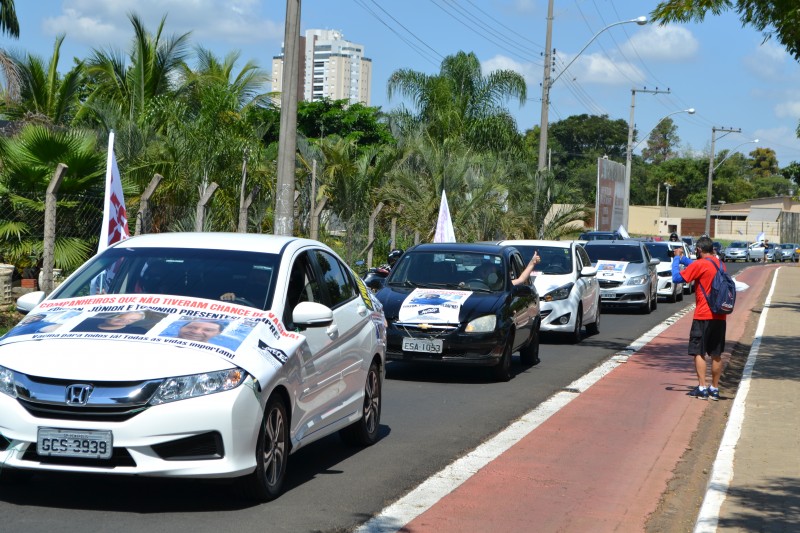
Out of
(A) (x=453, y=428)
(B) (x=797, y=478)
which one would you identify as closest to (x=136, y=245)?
(A) (x=453, y=428)

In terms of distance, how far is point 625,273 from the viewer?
Result: 27.0 meters

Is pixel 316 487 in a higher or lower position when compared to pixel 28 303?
lower

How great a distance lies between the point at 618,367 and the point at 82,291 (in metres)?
9.86

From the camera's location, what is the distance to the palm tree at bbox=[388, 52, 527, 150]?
44.2 meters

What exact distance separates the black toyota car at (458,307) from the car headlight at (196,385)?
21.6 feet

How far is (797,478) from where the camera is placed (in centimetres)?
834

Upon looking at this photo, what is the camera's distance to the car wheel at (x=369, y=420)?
8938 mm

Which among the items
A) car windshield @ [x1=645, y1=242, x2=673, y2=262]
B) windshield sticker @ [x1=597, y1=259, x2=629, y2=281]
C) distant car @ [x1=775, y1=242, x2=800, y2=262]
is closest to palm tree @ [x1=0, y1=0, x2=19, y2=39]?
windshield sticker @ [x1=597, y1=259, x2=629, y2=281]

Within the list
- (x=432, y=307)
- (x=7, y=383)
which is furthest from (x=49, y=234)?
(x=7, y=383)

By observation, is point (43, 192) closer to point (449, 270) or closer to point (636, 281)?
point (449, 270)

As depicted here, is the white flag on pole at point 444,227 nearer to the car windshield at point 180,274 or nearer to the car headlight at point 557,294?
the car headlight at point 557,294

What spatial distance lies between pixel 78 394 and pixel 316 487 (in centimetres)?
200

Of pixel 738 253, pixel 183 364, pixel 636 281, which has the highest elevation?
pixel 183 364

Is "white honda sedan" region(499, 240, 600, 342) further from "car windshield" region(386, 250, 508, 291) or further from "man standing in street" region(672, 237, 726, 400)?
"man standing in street" region(672, 237, 726, 400)
